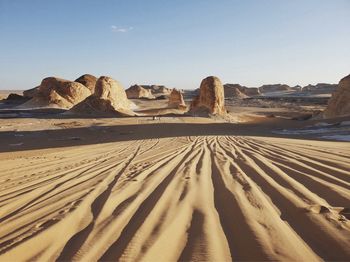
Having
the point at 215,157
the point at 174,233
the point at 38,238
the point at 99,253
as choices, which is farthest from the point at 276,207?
the point at 215,157

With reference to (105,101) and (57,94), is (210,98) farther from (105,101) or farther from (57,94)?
(57,94)

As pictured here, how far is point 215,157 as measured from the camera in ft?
22.3

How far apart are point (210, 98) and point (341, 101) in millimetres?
8610

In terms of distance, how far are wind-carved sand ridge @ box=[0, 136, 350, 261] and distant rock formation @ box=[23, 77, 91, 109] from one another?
25.6 m

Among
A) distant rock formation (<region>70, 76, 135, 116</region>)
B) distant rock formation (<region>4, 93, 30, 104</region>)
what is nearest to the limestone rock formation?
distant rock formation (<region>4, 93, 30, 104</region>)

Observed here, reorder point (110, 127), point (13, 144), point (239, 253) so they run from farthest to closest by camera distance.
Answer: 1. point (110, 127)
2. point (13, 144)
3. point (239, 253)

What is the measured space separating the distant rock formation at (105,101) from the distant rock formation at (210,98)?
16.3ft

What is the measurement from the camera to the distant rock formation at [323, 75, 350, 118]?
24062 millimetres

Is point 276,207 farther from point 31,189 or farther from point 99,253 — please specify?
point 31,189

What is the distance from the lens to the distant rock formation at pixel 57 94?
2988 centimetres

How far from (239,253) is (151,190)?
184 centimetres

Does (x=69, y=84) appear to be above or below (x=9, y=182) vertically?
above

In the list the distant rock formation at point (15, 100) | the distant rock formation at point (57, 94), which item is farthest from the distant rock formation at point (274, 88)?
the distant rock formation at point (57, 94)

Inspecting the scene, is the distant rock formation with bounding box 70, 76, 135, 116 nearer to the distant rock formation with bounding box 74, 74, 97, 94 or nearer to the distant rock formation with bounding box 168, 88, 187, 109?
the distant rock formation with bounding box 168, 88, 187, 109
